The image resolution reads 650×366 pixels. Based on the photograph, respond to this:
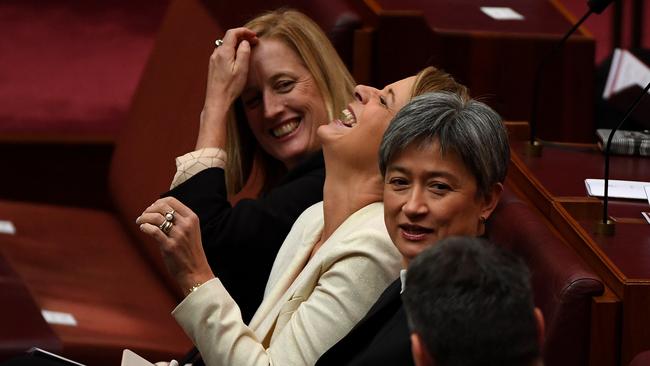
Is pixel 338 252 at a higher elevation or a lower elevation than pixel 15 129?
lower

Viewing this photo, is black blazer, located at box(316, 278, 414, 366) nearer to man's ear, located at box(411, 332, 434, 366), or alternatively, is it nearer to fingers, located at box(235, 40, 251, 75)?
Answer: man's ear, located at box(411, 332, 434, 366)

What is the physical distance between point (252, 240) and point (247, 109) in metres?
0.16

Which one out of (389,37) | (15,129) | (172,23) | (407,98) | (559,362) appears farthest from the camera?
(15,129)

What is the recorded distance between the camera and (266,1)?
1731 mm

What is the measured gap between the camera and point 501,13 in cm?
178

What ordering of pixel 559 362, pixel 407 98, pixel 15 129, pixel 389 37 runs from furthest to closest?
pixel 15 129 → pixel 389 37 → pixel 407 98 → pixel 559 362

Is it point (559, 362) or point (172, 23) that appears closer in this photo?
point (559, 362)

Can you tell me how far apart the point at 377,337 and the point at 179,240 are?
222 millimetres

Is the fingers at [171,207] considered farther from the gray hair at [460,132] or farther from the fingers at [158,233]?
the gray hair at [460,132]

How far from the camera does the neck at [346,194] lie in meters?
1.13

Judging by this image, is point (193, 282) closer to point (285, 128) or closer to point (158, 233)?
point (158, 233)

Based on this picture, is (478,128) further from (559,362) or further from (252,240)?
(252,240)

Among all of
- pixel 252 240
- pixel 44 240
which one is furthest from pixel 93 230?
pixel 252 240

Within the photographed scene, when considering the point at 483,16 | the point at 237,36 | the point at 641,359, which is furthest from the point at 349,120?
the point at 483,16
